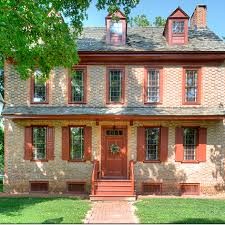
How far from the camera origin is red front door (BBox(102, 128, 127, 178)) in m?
19.8

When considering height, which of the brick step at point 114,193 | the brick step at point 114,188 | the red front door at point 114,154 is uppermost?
the red front door at point 114,154

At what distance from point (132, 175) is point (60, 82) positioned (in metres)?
5.72

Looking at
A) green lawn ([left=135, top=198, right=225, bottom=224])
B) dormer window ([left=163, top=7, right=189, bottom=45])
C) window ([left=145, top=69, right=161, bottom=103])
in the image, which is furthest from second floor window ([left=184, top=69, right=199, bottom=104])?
green lawn ([left=135, top=198, right=225, bottom=224])

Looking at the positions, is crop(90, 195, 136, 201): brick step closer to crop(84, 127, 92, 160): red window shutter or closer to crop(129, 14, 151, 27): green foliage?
crop(84, 127, 92, 160): red window shutter

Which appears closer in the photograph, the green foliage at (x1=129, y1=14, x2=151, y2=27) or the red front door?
the red front door

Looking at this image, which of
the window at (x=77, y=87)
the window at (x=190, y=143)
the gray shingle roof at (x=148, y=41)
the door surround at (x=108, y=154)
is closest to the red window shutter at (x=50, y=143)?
the window at (x=77, y=87)

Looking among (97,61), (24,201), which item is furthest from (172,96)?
(24,201)

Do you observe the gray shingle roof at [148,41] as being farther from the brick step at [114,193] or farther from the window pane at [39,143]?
the brick step at [114,193]

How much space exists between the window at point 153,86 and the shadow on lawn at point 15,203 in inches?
266

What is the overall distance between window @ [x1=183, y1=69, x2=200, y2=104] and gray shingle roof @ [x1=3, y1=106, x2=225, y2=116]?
528 mm

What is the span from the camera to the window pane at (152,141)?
64.6 feet

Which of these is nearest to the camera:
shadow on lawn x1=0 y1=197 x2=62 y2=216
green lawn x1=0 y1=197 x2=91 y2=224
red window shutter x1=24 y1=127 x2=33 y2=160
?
green lawn x1=0 y1=197 x2=91 y2=224

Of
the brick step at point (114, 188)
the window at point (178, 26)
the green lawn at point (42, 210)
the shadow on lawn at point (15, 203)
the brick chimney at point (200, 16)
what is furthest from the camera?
the brick chimney at point (200, 16)

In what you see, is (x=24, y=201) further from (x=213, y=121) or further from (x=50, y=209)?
(x=213, y=121)
